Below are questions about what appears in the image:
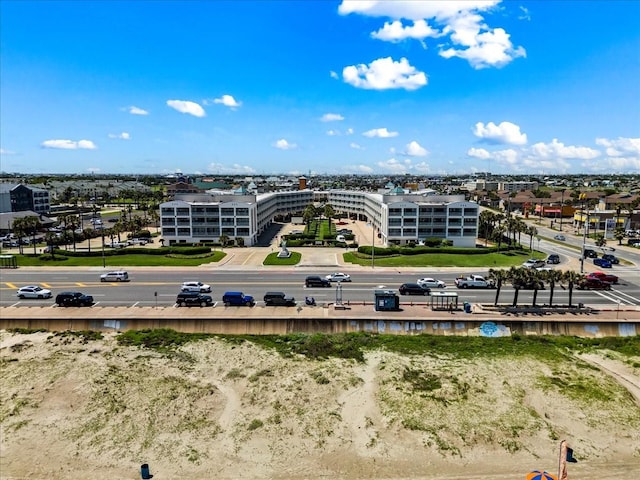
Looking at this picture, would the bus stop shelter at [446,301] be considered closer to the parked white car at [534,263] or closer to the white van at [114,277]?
the parked white car at [534,263]

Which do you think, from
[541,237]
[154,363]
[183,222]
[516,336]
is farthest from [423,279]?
[541,237]

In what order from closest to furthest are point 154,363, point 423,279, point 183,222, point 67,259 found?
point 154,363
point 423,279
point 67,259
point 183,222

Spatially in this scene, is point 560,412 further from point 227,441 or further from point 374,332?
point 227,441

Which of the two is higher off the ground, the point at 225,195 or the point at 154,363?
the point at 225,195

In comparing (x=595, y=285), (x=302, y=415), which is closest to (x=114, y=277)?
(x=302, y=415)

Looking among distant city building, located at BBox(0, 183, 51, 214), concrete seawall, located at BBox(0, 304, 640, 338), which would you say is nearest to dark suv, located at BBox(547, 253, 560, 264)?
concrete seawall, located at BBox(0, 304, 640, 338)

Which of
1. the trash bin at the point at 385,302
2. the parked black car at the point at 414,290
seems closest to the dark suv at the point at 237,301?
the trash bin at the point at 385,302
